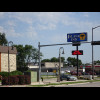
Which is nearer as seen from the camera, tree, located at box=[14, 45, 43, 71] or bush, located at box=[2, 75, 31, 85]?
bush, located at box=[2, 75, 31, 85]

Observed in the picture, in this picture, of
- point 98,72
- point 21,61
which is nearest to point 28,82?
point 98,72

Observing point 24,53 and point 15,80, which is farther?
point 24,53

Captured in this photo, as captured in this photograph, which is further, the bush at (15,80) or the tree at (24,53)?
the tree at (24,53)

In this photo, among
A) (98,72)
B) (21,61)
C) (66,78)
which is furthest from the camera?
(21,61)
